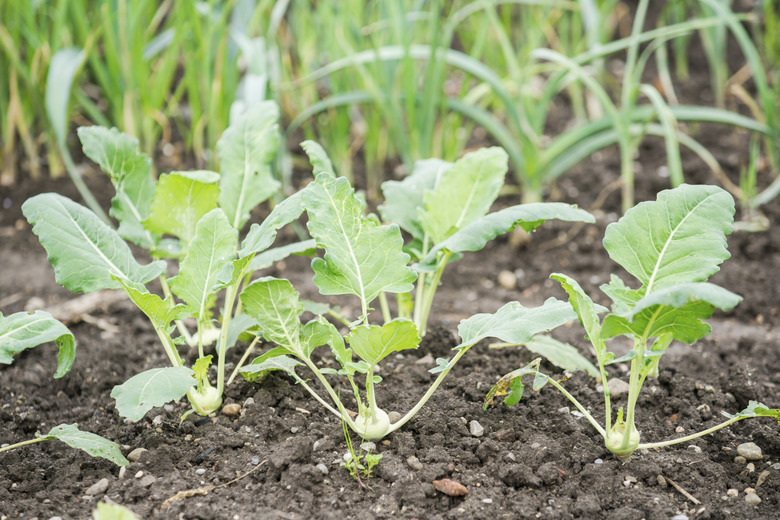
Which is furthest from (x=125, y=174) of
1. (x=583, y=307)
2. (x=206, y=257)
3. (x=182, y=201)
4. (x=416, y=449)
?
(x=583, y=307)

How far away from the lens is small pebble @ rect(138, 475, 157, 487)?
3.85ft

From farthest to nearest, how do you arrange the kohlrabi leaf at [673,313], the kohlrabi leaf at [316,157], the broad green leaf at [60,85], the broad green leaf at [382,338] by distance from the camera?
the broad green leaf at [60,85] → the kohlrabi leaf at [316,157] → the broad green leaf at [382,338] → the kohlrabi leaf at [673,313]

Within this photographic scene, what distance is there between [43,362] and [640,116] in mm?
1932

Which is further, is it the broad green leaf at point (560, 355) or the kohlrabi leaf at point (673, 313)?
the broad green leaf at point (560, 355)

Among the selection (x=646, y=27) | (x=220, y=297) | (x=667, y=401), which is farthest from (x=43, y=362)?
(x=646, y=27)

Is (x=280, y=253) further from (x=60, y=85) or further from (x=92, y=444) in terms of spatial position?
(x=60, y=85)

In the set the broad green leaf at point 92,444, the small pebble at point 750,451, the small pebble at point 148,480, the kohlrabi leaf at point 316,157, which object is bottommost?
the small pebble at point 750,451

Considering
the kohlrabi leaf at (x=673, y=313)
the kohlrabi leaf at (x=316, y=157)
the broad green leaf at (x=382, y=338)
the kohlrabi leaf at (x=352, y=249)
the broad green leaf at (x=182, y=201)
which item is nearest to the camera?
the kohlrabi leaf at (x=673, y=313)

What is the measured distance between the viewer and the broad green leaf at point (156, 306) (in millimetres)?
1162

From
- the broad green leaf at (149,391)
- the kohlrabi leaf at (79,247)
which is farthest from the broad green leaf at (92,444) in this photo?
the kohlrabi leaf at (79,247)

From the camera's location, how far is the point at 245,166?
1497 mm

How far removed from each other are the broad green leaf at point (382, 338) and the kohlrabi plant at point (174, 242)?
0.69 feet

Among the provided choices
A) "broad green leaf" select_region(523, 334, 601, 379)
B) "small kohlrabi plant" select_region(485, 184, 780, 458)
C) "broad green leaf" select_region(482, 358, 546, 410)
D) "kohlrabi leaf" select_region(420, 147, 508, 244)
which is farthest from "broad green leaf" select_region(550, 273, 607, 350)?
"kohlrabi leaf" select_region(420, 147, 508, 244)

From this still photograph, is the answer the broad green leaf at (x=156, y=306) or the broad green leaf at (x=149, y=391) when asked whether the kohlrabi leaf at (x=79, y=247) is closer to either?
the broad green leaf at (x=156, y=306)
